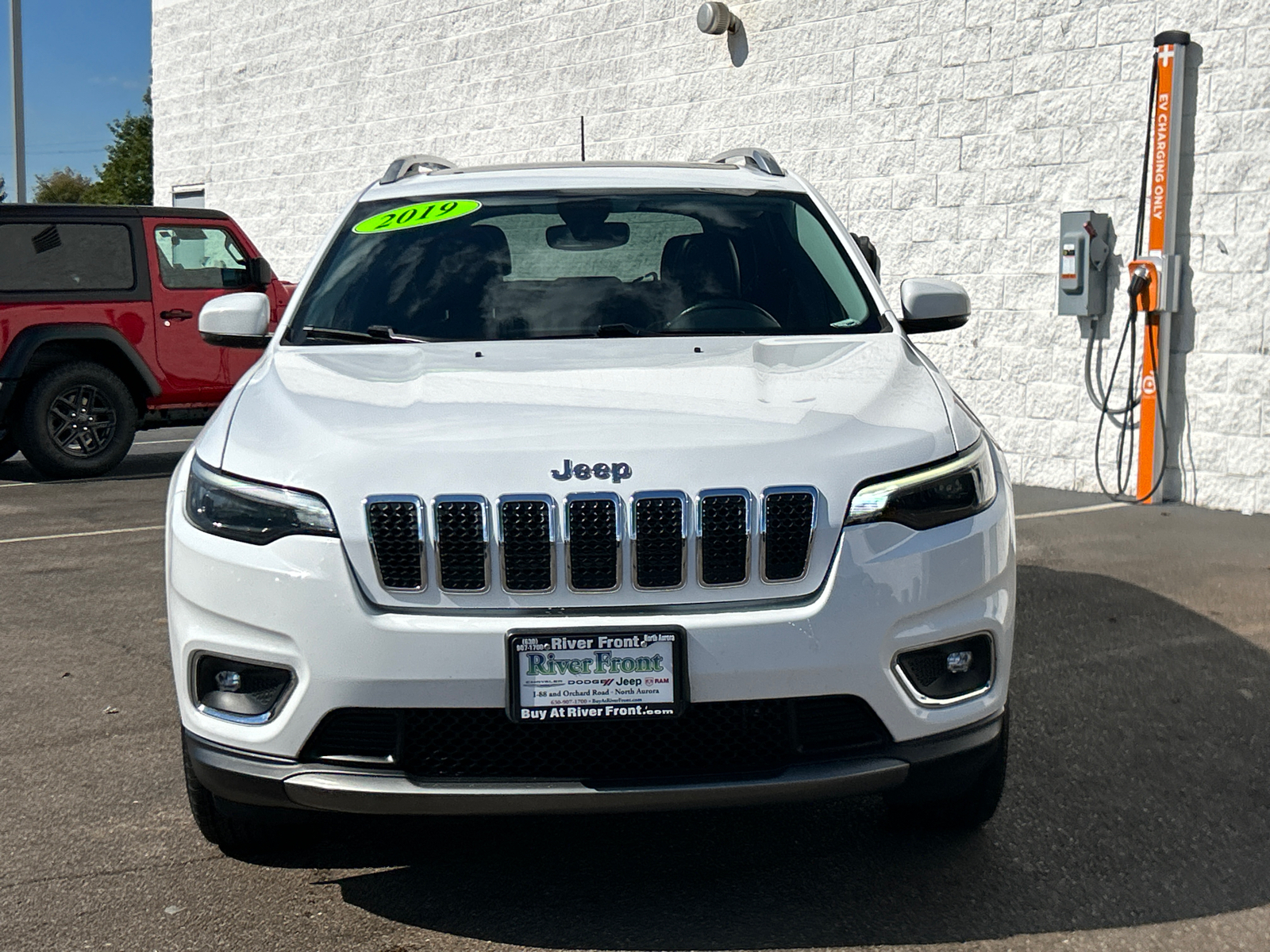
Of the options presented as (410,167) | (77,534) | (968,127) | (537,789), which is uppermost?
(968,127)

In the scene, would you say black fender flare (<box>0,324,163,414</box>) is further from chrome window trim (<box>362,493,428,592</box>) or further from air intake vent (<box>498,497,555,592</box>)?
air intake vent (<box>498,497,555,592</box>)

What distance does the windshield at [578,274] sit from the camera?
13.9 feet

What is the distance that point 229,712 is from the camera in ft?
10.3

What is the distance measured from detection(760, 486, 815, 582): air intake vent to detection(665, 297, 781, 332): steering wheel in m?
1.25

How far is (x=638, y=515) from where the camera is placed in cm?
301

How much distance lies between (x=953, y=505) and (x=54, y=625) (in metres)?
4.45

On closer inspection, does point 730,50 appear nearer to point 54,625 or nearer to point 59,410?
point 59,410

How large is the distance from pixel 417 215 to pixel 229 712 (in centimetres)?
202

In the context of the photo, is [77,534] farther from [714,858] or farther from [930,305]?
[714,858]

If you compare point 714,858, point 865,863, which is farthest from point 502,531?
point 865,863

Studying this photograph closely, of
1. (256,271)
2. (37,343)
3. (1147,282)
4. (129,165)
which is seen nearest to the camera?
(1147,282)

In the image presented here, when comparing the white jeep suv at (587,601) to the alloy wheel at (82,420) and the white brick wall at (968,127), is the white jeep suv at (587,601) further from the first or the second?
the alloy wheel at (82,420)

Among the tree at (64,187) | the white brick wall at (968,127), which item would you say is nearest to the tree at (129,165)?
the tree at (64,187)

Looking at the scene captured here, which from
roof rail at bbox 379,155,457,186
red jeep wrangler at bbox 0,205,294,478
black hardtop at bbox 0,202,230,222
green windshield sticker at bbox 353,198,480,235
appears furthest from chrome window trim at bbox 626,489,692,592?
red jeep wrangler at bbox 0,205,294,478
